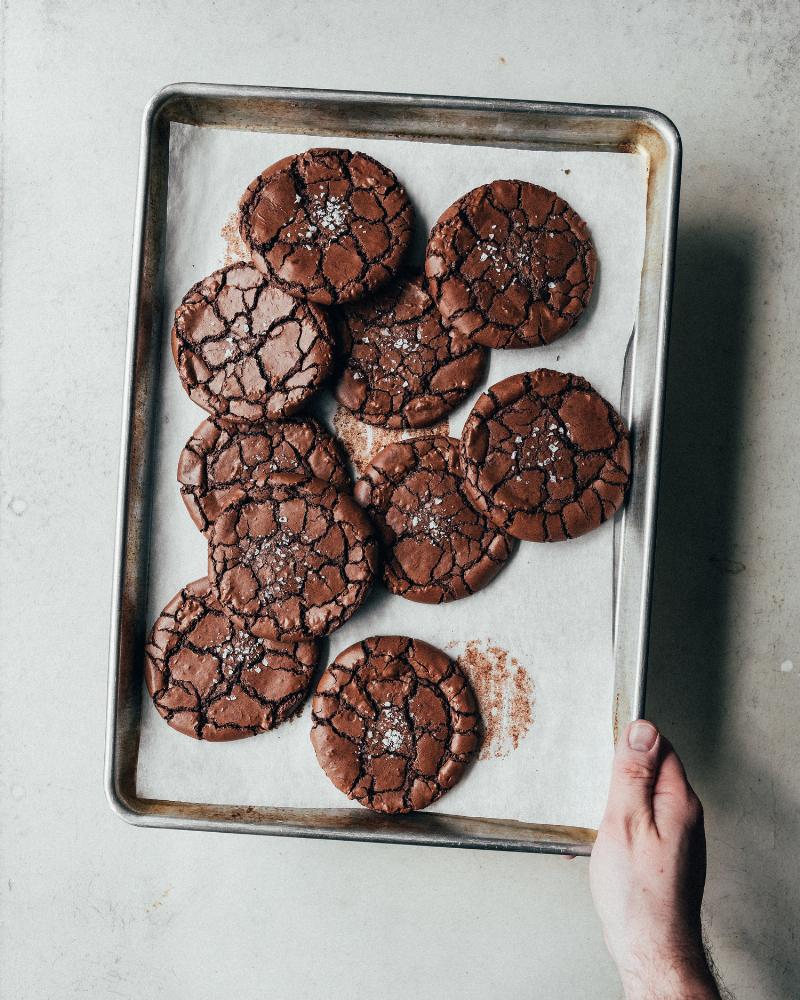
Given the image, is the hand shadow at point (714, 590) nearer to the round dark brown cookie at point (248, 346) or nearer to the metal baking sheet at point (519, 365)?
the metal baking sheet at point (519, 365)

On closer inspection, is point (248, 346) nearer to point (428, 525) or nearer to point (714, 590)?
point (428, 525)

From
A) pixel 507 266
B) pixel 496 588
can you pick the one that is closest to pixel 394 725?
pixel 496 588

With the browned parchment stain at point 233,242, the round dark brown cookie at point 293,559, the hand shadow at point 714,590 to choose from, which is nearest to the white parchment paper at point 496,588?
the browned parchment stain at point 233,242

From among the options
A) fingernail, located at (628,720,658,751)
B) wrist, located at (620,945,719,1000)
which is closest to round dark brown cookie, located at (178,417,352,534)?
fingernail, located at (628,720,658,751)

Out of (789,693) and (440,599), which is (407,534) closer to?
(440,599)

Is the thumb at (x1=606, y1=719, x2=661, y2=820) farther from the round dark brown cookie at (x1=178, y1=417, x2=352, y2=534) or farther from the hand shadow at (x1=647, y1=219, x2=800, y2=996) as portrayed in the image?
the round dark brown cookie at (x1=178, y1=417, x2=352, y2=534)

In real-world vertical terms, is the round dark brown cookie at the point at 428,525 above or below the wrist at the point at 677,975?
above

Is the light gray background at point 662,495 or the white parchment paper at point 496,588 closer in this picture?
the white parchment paper at point 496,588

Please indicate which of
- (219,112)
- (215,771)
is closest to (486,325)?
(219,112)
